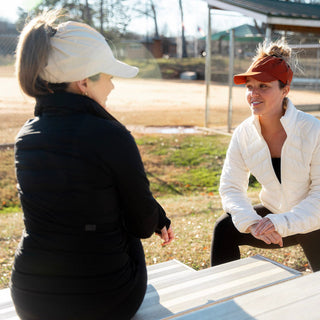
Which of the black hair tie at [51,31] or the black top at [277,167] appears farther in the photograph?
the black top at [277,167]

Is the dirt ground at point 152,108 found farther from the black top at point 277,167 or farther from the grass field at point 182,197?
the black top at point 277,167

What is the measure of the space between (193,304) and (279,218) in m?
0.82

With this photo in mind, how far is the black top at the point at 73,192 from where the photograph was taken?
1.58 meters

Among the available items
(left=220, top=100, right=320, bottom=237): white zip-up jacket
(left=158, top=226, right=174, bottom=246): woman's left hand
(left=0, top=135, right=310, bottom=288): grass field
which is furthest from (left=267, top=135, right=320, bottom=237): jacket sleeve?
(left=0, top=135, right=310, bottom=288): grass field

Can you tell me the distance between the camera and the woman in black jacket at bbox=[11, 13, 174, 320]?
1.59m

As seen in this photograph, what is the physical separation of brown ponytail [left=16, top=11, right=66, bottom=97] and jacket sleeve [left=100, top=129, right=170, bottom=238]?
1.20ft

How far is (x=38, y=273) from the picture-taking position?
1.67 metres

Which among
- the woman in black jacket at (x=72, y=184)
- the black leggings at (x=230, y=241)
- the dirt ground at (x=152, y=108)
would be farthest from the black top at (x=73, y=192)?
the dirt ground at (x=152, y=108)

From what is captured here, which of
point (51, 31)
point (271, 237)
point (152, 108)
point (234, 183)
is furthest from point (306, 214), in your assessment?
point (152, 108)

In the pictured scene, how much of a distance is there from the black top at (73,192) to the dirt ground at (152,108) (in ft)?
22.6

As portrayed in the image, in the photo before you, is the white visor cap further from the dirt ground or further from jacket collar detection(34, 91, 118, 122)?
the dirt ground

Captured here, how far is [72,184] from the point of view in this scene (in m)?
1.59

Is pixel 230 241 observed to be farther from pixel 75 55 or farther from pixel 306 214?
pixel 75 55

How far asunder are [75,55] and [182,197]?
19.1ft
